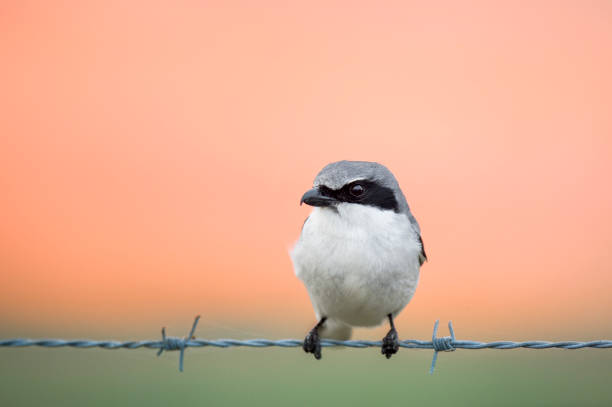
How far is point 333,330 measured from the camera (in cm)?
455

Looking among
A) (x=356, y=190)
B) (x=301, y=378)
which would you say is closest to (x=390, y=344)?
(x=356, y=190)

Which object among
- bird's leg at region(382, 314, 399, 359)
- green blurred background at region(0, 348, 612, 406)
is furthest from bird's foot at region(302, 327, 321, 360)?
green blurred background at region(0, 348, 612, 406)

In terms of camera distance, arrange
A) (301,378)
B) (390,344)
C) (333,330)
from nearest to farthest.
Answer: (390,344) < (333,330) < (301,378)

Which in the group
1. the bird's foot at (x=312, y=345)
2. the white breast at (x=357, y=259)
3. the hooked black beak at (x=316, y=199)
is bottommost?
the bird's foot at (x=312, y=345)

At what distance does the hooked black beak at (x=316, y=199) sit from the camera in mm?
3803

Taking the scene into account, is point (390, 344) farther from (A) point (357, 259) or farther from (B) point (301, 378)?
(B) point (301, 378)

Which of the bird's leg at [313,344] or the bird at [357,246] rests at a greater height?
the bird at [357,246]

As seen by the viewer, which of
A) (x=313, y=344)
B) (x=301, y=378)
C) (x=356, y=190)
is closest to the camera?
(x=356, y=190)

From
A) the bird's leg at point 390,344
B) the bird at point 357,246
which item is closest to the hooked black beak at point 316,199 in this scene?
the bird at point 357,246

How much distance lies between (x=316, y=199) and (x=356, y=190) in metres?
0.27

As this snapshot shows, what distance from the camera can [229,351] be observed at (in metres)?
8.70

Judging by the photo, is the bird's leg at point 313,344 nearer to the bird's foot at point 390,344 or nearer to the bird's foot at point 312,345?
the bird's foot at point 312,345

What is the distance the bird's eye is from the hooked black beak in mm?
134

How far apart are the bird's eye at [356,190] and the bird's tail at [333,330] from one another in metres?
1.05
